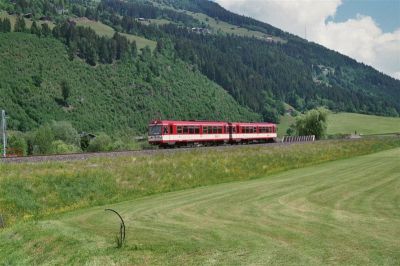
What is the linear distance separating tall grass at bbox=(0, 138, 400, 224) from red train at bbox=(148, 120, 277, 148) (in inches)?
381

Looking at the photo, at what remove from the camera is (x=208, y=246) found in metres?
13.5

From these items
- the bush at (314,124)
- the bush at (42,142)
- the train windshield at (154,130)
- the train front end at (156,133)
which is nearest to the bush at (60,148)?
the bush at (42,142)

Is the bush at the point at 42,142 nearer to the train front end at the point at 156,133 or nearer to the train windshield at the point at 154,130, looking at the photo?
the train windshield at the point at 154,130

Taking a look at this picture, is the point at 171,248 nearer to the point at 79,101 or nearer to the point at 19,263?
the point at 19,263

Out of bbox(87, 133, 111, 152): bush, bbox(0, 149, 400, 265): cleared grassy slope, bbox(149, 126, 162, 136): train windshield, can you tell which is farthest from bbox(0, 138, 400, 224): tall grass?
bbox(87, 133, 111, 152): bush

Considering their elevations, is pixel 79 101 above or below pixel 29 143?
above

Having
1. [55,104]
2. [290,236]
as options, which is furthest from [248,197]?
[55,104]

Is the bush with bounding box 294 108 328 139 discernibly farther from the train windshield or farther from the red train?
the train windshield

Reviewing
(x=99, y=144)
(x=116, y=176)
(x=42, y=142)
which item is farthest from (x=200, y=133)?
(x=42, y=142)

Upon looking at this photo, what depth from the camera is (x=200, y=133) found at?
6347 cm

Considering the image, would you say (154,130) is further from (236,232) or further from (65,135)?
(65,135)

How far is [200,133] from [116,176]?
30.8 metres

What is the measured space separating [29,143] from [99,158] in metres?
94.8

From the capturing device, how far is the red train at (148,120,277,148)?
5803 cm
